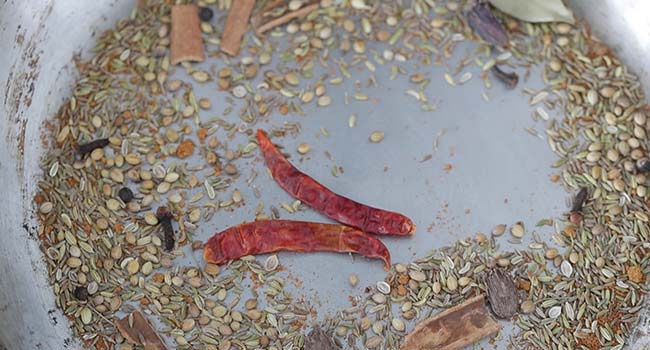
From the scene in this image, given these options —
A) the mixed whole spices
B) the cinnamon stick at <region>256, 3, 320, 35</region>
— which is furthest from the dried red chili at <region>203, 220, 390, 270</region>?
the cinnamon stick at <region>256, 3, 320, 35</region>

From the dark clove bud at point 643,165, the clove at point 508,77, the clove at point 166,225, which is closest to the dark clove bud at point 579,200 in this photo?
the dark clove bud at point 643,165

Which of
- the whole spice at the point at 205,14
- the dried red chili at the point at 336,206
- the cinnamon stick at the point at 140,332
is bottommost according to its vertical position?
the cinnamon stick at the point at 140,332

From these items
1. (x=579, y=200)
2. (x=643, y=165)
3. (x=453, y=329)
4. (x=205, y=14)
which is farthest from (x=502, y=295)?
(x=205, y=14)

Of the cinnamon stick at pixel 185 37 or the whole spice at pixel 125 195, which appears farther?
the cinnamon stick at pixel 185 37

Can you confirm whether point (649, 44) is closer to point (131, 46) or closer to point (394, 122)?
point (394, 122)

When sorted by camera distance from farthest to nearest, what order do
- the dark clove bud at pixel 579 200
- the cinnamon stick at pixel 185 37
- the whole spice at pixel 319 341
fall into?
the cinnamon stick at pixel 185 37
the dark clove bud at pixel 579 200
the whole spice at pixel 319 341

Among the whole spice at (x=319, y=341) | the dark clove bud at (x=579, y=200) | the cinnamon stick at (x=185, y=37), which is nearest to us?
the whole spice at (x=319, y=341)

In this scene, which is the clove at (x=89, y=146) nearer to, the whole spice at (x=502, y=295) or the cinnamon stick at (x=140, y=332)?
the cinnamon stick at (x=140, y=332)

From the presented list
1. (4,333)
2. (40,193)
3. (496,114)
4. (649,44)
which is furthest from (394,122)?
(4,333)
